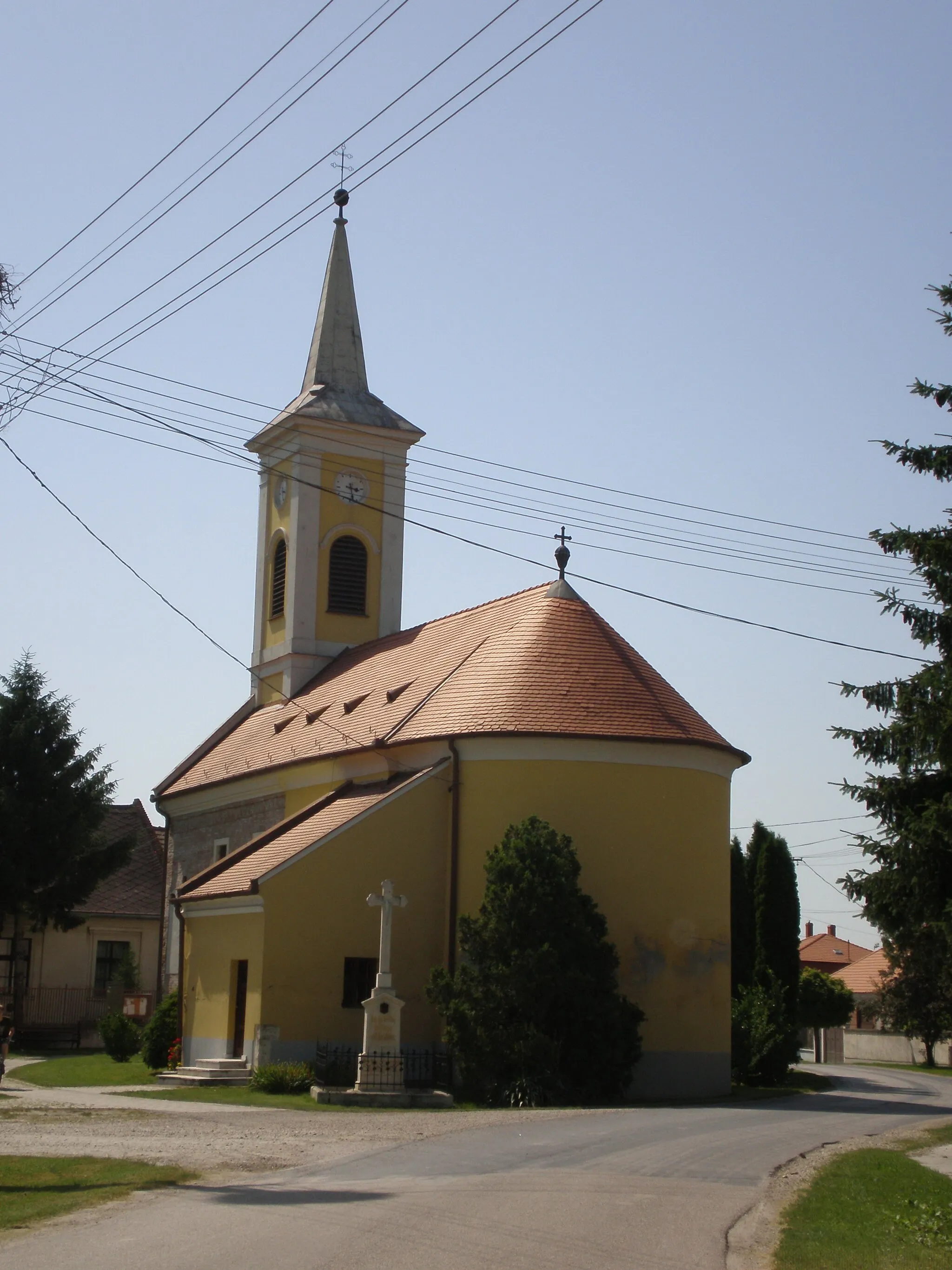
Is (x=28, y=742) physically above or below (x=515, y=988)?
above

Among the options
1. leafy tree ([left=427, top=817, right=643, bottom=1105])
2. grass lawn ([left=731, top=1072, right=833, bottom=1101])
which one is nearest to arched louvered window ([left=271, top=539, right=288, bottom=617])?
leafy tree ([left=427, top=817, right=643, bottom=1105])

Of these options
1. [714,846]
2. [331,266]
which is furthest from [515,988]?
[331,266]

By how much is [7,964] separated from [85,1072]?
1341 cm

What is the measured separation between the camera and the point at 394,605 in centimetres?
3903

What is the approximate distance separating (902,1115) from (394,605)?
803 inches

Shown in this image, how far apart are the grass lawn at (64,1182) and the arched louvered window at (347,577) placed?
82.7 feet

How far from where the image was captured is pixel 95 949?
43.4 m

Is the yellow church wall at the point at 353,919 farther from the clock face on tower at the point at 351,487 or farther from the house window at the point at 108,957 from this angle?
the house window at the point at 108,957

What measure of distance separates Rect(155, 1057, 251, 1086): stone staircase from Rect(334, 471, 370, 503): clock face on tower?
54.6 ft

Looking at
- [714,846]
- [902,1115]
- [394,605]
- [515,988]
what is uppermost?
[394,605]

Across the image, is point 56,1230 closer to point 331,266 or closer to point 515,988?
point 515,988

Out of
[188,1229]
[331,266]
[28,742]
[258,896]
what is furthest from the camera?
[331,266]

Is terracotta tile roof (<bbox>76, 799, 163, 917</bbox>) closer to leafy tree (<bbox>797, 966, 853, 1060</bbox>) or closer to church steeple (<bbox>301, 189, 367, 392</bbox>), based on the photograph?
church steeple (<bbox>301, 189, 367, 392</bbox>)

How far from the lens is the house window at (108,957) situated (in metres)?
43.3
